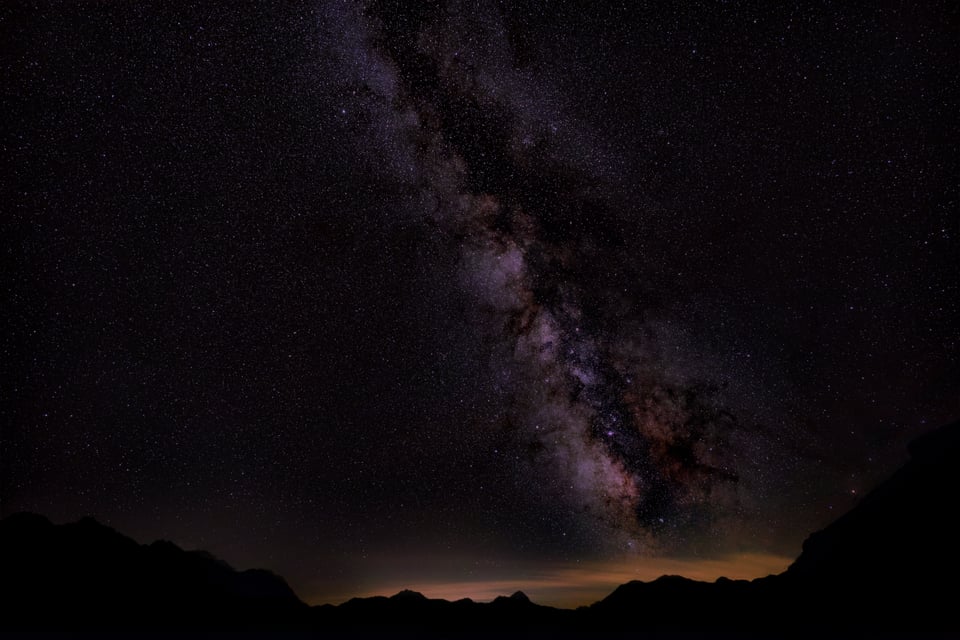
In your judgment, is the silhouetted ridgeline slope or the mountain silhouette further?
the silhouetted ridgeline slope

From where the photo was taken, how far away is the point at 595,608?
64938 mm

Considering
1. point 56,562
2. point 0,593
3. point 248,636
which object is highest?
point 56,562

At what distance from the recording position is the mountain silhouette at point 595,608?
3722cm

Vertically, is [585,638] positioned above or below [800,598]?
below

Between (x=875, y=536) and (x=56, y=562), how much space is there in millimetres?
68014

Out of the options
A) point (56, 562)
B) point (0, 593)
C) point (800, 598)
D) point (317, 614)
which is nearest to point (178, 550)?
point (56, 562)

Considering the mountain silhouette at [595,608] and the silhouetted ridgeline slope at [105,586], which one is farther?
the silhouetted ridgeline slope at [105,586]

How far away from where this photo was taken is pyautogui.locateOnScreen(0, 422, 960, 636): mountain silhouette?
37.2 metres

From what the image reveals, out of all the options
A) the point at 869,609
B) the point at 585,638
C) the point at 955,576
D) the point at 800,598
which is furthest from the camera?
the point at 800,598

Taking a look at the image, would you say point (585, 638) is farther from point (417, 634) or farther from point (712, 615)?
point (712, 615)

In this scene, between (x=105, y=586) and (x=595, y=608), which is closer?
(x=105, y=586)

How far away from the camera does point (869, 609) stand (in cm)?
3697

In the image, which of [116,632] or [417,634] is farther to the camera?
[417,634]

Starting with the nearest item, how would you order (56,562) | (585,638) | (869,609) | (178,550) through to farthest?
(869,609) → (585,638) → (56,562) → (178,550)
